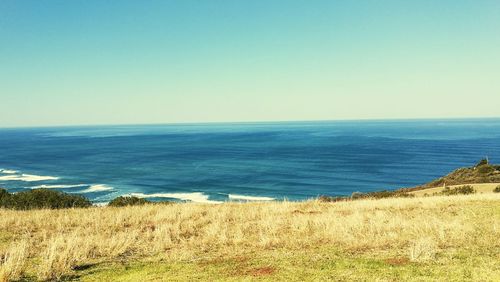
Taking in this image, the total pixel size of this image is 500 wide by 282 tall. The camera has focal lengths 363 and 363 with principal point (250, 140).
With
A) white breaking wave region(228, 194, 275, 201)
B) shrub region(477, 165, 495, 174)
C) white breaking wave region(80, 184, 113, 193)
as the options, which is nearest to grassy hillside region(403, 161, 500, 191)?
shrub region(477, 165, 495, 174)

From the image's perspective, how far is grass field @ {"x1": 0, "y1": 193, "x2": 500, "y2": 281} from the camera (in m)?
10.6

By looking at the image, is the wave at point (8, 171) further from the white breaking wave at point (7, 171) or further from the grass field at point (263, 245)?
the grass field at point (263, 245)

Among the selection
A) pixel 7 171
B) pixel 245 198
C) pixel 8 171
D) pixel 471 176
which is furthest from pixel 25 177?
pixel 471 176

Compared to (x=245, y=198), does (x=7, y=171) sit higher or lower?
higher

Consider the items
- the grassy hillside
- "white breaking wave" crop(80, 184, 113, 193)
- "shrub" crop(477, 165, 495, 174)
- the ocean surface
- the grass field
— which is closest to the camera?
the grass field

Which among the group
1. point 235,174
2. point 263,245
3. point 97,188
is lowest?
point 235,174

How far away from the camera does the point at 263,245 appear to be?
1459cm

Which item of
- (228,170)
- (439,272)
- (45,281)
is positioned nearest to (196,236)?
(45,281)

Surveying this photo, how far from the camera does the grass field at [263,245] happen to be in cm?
1055

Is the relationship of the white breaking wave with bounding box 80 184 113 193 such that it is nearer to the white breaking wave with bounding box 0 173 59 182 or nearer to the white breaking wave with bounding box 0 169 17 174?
the white breaking wave with bounding box 0 173 59 182

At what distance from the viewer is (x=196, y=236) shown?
17.3 m

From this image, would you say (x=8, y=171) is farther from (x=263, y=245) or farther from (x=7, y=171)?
(x=263, y=245)

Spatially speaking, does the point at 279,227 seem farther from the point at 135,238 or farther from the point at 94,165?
the point at 94,165

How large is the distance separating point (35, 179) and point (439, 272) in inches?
3375
